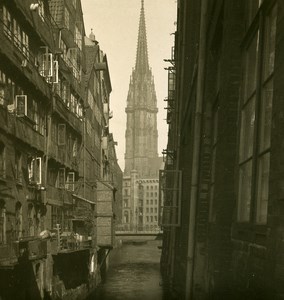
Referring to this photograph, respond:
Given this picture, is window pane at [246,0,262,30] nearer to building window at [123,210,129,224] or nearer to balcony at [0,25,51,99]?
balcony at [0,25,51,99]

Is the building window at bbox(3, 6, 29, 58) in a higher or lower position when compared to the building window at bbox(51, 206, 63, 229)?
higher

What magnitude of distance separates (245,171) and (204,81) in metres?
4.85

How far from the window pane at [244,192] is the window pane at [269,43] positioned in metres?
1.29

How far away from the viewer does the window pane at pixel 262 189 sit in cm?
526

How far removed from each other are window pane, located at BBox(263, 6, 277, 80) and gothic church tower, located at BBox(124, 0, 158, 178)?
142125 mm

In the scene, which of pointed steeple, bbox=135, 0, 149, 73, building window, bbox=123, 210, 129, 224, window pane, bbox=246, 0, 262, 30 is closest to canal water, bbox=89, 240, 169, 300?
window pane, bbox=246, 0, 262, 30

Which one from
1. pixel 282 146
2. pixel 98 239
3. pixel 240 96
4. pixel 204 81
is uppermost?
pixel 204 81

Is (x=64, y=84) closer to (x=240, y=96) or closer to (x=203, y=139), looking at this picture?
(x=203, y=139)

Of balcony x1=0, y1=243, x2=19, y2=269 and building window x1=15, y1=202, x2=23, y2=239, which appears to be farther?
building window x1=15, y1=202, x2=23, y2=239

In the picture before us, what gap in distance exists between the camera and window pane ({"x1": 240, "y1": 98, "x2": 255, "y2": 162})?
629 cm

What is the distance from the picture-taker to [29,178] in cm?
1994

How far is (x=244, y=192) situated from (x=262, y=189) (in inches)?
42.6

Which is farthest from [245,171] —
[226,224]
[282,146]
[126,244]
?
[126,244]

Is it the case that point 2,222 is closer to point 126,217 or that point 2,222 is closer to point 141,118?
point 126,217
